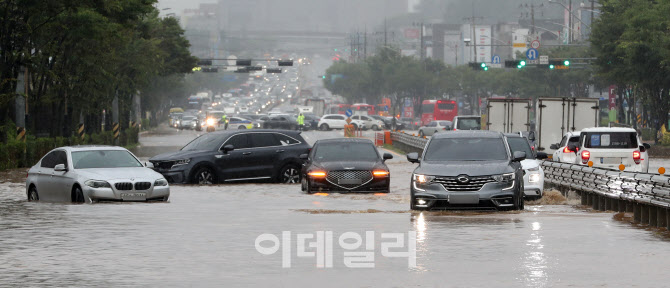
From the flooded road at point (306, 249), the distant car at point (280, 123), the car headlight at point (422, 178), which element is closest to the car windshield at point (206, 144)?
the flooded road at point (306, 249)

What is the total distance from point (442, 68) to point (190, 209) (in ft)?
494

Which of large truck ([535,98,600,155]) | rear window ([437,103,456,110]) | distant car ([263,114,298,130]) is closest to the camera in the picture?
large truck ([535,98,600,155])

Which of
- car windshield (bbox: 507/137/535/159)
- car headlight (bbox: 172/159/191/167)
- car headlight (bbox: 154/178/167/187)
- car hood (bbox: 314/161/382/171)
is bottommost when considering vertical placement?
car headlight (bbox: 154/178/167/187)

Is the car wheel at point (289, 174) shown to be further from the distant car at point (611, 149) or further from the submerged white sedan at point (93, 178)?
the submerged white sedan at point (93, 178)

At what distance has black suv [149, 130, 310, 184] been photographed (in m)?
Answer: 32.2

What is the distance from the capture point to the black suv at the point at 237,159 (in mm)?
32219

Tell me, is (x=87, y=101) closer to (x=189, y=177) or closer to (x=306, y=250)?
(x=189, y=177)

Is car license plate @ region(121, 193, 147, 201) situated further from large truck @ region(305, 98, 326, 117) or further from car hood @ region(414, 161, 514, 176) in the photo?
large truck @ region(305, 98, 326, 117)

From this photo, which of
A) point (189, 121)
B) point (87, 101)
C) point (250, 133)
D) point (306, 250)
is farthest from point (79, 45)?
point (189, 121)

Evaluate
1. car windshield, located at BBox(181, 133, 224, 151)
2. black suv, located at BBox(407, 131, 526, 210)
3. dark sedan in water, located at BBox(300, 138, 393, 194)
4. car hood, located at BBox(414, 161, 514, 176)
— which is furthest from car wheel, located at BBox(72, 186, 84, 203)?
car windshield, located at BBox(181, 133, 224, 151)

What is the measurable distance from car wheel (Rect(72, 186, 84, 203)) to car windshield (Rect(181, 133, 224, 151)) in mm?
8182

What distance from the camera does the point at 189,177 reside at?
32094 millimetres

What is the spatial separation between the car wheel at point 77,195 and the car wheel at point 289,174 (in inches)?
375

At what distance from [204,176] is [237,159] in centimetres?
109
